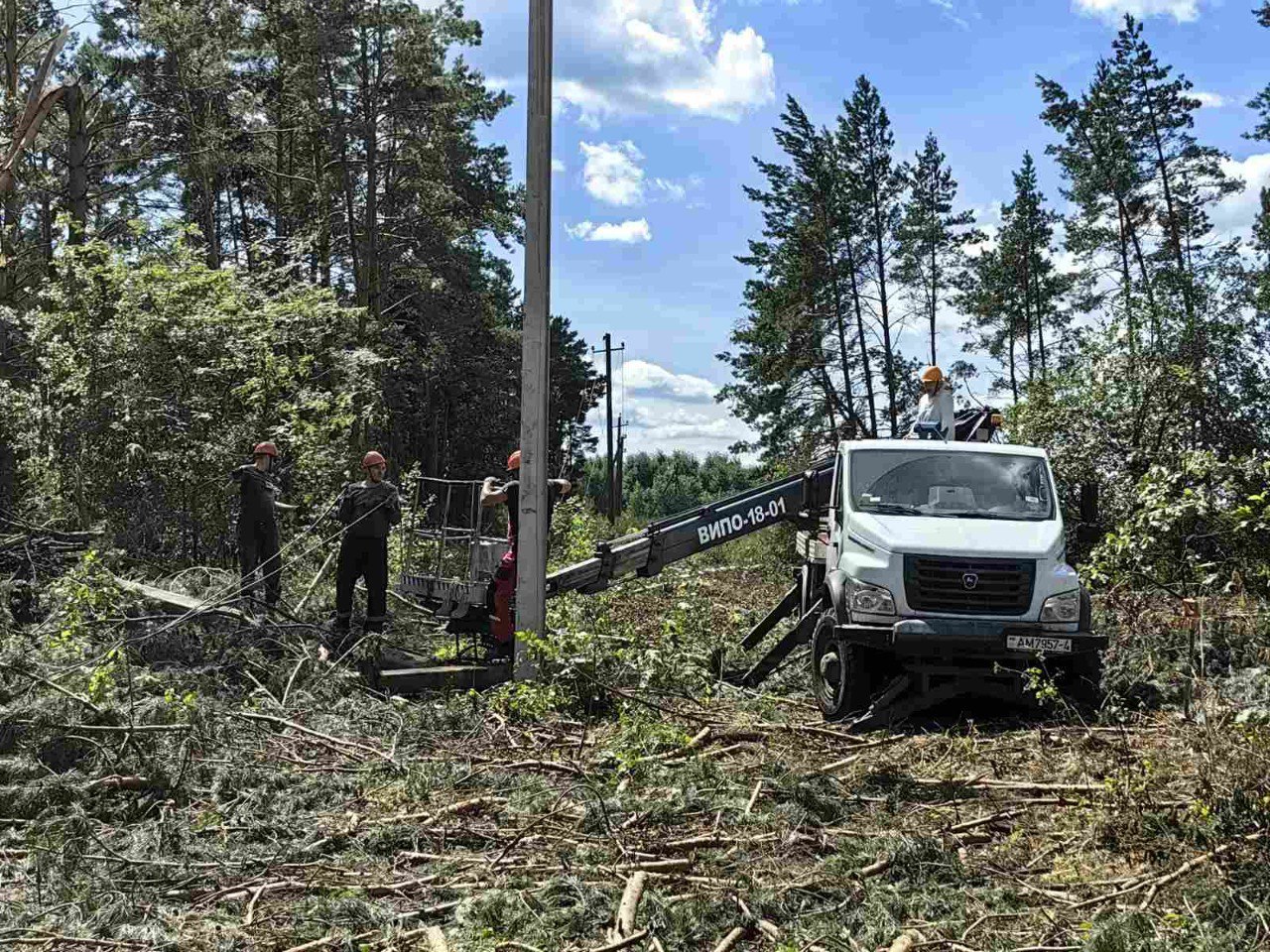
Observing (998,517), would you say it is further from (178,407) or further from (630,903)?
(178,407)

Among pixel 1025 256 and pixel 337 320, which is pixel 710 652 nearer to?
pixel 337 320

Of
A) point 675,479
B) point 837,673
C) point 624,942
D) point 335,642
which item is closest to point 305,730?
point 335,642

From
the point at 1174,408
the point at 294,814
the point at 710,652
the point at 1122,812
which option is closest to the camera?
the point at 1122,812

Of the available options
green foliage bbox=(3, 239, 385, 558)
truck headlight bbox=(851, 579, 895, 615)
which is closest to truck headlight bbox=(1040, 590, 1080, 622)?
truck headlight bbox=(851, 579, 895, 615)

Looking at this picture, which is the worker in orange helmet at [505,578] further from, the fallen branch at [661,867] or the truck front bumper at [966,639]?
the fallen branch at [661,867]

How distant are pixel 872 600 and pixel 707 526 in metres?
2.95

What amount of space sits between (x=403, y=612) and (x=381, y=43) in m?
23.4

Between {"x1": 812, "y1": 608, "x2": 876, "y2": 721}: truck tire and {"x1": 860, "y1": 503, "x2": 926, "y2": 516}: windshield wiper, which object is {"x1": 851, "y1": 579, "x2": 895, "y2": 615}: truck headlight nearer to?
{"x1": 812, "y1": 608, "x2": 876, "y2": 721}: truck tire

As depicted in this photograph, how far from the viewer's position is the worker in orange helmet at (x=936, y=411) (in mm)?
12344

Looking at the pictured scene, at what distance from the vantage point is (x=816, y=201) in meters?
43.2

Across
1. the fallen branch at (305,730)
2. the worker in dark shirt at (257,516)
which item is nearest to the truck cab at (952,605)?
the fallen branch at (305,730)

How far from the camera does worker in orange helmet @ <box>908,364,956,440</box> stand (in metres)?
12.3

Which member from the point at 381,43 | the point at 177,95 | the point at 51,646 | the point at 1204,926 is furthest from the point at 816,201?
the point at 1204,926

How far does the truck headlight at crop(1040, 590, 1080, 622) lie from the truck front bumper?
160mm
